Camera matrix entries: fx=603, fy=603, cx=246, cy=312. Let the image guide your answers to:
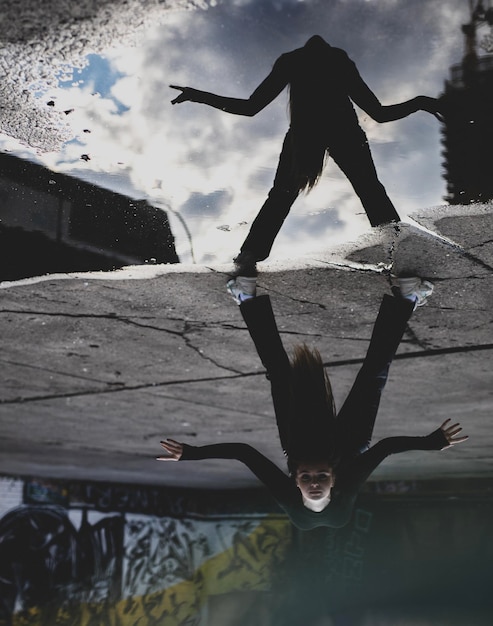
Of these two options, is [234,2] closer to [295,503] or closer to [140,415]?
[295,503]

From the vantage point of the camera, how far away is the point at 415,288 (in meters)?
2.54

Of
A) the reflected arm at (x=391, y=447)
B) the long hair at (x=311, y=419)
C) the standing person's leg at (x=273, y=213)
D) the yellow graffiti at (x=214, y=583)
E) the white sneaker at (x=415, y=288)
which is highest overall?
the standing person's leg at (x=273, y=213)

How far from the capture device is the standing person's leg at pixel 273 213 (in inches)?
78.2

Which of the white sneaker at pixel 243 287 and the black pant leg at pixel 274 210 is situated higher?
the black pant leg at pixel 274 210

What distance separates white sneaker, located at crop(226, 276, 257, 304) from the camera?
2.47 metres

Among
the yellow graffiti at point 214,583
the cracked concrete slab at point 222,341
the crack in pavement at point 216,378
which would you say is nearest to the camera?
the cracked concrete slab at point 222,341

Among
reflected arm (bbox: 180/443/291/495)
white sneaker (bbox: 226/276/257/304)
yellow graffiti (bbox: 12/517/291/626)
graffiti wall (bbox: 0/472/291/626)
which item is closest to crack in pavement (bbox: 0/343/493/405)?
white sneaker (bbox: 226/276/257/304)

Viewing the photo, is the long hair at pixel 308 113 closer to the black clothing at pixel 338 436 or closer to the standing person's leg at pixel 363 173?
the standing person's leg at pixel 363 173

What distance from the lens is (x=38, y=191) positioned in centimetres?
218

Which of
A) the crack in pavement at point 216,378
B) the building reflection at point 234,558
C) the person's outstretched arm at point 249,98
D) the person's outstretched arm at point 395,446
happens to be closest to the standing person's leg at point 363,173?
the person's outstretched arm at point 249,98

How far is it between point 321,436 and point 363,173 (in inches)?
39.4

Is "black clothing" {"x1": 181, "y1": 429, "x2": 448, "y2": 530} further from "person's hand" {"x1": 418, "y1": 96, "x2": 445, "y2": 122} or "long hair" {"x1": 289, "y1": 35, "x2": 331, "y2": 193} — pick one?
"person's hand" {"x1": 418, "y1": 96, "x2": 445, "y2": 122}

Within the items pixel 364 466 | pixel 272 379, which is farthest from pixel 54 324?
pixel 364 466

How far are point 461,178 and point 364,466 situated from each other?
1122 mm
